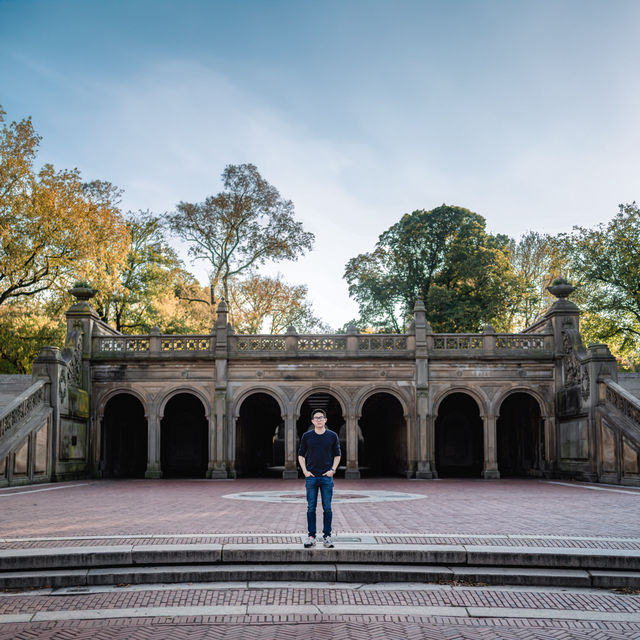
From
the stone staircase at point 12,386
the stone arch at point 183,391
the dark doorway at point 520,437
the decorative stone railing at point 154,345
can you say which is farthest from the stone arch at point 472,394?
the stone staircase at point 12,386

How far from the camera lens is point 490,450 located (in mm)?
28984

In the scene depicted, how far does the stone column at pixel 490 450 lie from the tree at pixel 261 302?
20.1m

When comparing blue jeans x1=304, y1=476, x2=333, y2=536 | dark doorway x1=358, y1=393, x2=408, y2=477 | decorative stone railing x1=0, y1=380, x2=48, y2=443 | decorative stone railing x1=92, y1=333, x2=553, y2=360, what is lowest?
dark doorway x1=358, y1=393, x2=408, y2=477

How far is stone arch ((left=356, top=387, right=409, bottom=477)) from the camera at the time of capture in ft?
99.4

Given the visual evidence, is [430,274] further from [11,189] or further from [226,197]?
[11,189]

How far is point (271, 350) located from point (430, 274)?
21.1 m

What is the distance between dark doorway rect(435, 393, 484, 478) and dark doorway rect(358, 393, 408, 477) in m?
2.61

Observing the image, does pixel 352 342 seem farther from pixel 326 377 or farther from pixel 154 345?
pixel 154 345

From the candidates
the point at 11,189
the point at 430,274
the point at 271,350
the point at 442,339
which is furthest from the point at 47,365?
the point at 430,274

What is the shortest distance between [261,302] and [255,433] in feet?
38.0

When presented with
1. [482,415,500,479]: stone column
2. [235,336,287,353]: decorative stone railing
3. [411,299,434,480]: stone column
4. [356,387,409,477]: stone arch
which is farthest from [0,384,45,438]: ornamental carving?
[482,415,500,479]: stone column

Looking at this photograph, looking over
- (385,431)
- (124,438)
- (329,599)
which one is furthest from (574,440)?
(329,599)

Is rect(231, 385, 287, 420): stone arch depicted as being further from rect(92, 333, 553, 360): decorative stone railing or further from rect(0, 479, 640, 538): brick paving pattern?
rect(0, 479, 640, 538): brick paving pattern

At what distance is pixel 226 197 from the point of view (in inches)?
1735
